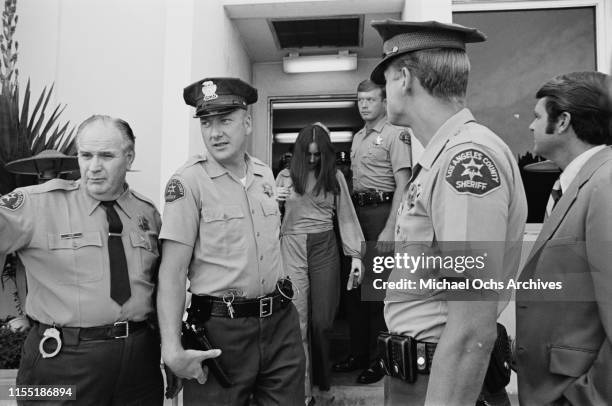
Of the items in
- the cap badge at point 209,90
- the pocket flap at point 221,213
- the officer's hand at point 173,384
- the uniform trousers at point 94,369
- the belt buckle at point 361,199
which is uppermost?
the cap badge at point 209,90

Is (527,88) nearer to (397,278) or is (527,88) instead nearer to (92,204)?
(397,278)

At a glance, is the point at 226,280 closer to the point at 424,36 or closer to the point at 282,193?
the point at 424,36

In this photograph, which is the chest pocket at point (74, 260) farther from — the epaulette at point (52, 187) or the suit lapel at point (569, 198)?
the suit lapel at point (569, 198)

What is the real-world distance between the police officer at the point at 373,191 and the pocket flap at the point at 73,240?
2005 mm

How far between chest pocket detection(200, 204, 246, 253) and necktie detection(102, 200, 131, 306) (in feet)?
1.11

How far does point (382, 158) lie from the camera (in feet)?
11.6

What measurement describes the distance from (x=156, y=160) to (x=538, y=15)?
3.42 metres

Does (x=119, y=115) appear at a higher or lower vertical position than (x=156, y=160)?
higher

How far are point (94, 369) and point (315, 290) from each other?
1.66 m

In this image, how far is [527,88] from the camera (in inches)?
149

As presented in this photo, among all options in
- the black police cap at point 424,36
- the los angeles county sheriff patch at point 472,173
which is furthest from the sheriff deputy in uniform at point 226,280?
the los angeles county sheriff patch at point 472,173

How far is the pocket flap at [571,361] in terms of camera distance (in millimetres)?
1290

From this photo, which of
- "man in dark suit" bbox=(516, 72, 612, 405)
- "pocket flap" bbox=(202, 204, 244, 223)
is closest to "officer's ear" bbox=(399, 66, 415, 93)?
"man in dark suit" bbox=(516, 72, 612, 405)

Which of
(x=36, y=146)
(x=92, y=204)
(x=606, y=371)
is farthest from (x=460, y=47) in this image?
(x=36, y=146)
